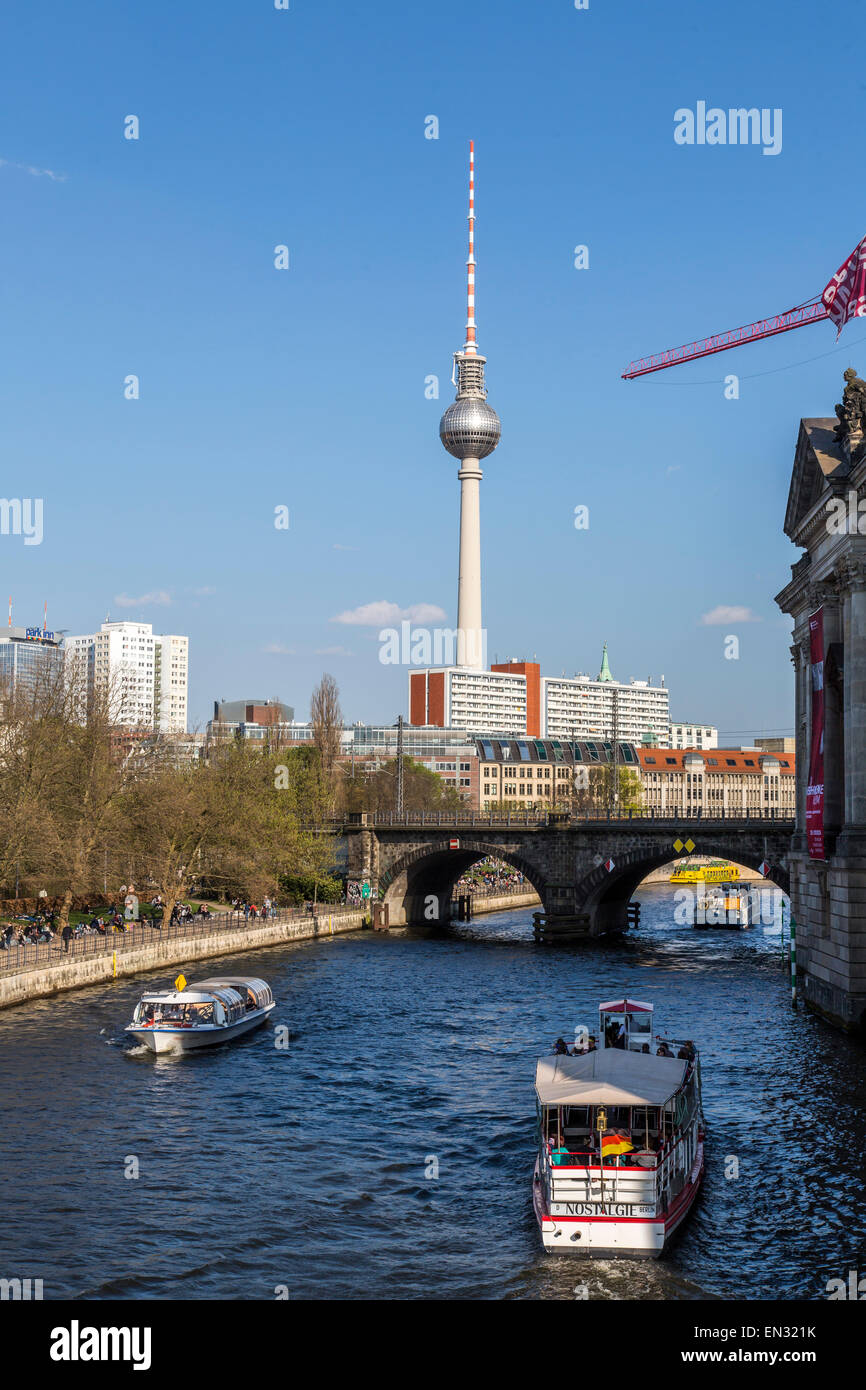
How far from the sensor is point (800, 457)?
74250 mm

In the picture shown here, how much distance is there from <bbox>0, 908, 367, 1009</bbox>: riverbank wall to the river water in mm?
1554

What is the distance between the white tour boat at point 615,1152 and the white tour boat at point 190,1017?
24364 mm

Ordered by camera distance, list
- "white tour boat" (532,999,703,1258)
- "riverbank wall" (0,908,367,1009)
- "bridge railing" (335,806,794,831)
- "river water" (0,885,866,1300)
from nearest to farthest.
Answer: "river water" (0,885,866,1300)
"white tour boat" (532,999,703,1258)
"riverbank wall" (0,908,367,1009)
"bridge railing" (335,806,794,831)

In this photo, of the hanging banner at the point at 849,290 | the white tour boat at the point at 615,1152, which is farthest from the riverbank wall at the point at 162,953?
the hanging banner at the point at 849,290

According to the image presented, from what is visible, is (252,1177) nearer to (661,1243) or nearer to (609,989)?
(661,1243)

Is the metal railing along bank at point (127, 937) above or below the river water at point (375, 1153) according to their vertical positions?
above

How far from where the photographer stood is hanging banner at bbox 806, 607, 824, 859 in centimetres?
6888

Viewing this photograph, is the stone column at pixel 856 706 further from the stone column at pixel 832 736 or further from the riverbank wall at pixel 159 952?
the riverbank wall at pixel 159 952

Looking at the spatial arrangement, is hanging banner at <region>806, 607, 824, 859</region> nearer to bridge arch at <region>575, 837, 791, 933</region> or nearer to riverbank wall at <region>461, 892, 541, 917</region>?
bridge arch at <region>575, 837, 791, 933</region>

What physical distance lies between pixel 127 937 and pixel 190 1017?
27827 millimetres

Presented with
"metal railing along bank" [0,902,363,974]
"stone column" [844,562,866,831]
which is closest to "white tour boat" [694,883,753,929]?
"metal railing along bank" [0,902,363,974]

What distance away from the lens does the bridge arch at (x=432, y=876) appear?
391 ft
